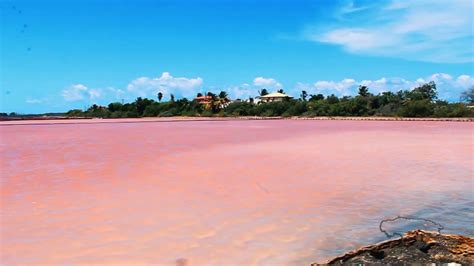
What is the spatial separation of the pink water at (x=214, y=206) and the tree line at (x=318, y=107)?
44.0 metres

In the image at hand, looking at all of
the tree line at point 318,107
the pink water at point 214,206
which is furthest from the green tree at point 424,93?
the pink water at point 214,206

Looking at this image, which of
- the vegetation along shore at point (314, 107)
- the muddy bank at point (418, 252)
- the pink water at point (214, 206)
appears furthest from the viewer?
the vegetation along shore at point (314, 107)

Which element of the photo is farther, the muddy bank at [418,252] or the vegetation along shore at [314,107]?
the vegetation along shore at [314,107]

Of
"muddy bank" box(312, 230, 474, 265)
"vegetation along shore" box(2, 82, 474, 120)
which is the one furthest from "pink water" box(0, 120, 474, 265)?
"vegetation along shore" box(2, 82, 474, 120)

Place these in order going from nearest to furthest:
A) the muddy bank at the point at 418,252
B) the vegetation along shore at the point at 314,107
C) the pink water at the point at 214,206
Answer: the muddy bank at the point at 418,252 → the pink water at the point at 214,206 → the vegetation along shore at the point at 314,107

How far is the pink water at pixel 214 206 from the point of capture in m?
4.09

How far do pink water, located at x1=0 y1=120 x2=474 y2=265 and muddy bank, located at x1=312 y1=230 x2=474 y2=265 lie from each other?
585 mm

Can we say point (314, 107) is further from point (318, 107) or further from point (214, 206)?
point (214, 206)

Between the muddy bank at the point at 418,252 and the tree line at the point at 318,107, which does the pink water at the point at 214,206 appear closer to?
the muddy bank at the point at 418,252

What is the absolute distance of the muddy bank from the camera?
3.20m

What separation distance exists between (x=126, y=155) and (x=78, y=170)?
3.15 m

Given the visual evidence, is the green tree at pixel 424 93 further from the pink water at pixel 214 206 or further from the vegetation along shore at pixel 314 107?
the pink water at pixel 214 206

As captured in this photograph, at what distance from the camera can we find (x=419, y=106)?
51125 mm

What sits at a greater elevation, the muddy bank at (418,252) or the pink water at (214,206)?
the muddy bank at (418,252)
